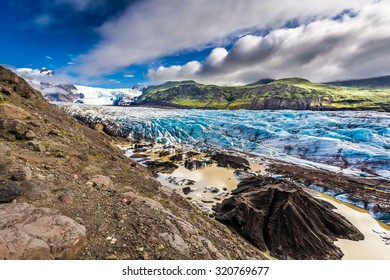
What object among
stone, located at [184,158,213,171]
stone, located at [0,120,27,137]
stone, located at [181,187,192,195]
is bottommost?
stone, located at [181,187,192,195]

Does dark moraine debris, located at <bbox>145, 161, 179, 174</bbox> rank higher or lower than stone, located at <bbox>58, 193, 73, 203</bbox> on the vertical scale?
lower

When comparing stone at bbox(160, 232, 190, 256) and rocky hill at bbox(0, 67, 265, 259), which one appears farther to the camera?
stone at bbox(160, 232, 190, 256)

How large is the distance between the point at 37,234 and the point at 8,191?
8.50ft

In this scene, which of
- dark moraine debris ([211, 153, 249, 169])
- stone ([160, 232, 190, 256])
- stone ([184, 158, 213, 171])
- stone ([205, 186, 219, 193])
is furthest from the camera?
dark moraine debris ([211, 153, 249, 169])

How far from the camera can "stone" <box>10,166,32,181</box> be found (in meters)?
8.77

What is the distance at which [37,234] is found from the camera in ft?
21.1

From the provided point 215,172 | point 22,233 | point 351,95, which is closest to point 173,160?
point 215,172

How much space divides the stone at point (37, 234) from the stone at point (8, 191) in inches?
17.5

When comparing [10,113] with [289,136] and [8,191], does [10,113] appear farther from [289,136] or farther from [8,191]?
[289,136]

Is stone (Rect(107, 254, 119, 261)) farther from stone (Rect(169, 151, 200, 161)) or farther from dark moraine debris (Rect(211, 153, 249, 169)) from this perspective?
stone (Rect(169, 151, 200, 161))

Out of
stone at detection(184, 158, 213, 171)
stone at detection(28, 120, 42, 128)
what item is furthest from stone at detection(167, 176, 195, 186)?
stone at detection(28, 120, 42, 128)

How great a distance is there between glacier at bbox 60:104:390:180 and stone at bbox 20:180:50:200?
5372 centimetres

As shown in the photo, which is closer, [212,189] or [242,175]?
[212,189]

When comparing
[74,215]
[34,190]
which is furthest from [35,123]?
[74,215]
